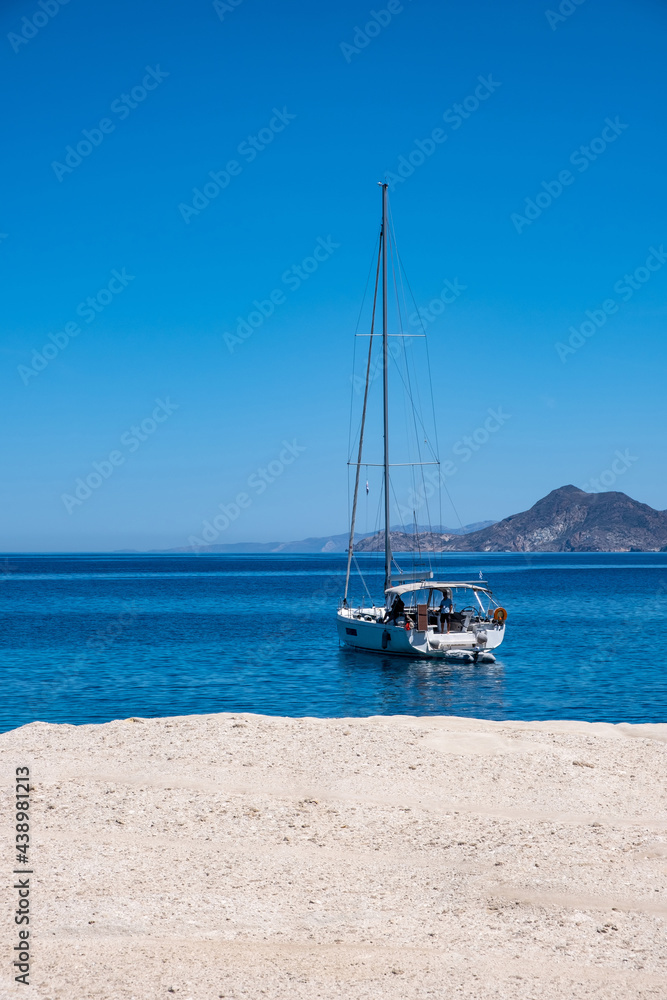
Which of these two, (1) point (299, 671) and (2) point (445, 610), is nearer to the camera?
(1) point (299, 671)

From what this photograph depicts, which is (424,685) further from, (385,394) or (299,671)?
(385,394)

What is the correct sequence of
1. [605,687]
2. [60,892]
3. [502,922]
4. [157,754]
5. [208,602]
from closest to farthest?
[502,922], [60,892], [157,754], [605,687], [208,602]

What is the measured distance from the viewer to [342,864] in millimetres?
9016

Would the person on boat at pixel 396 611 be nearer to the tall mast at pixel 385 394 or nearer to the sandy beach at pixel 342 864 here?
the tall mast at pixel 385 394

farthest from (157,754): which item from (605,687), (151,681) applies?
(605,687)

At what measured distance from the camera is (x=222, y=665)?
36.2 meters

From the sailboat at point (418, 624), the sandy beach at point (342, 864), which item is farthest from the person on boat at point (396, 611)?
the sandy beach at point (342, 864)

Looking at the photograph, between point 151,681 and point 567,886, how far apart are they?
82.7ft

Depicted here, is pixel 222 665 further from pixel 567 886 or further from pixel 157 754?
pixel 567 886

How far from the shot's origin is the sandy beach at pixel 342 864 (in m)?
6.73

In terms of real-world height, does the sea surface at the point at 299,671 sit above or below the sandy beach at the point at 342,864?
below

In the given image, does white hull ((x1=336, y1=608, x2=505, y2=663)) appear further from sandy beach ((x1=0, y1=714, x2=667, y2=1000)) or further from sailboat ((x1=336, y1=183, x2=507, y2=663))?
sandy beach ((x1=0, y1=714, x2=667, y2=1000))

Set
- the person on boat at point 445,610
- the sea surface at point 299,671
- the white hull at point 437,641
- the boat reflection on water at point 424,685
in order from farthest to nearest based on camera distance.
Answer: the person on boat at point 445,610 < the white hull at point 437,641 < the boat reflection on water at point 424,685 < the sea surface at point 299,671

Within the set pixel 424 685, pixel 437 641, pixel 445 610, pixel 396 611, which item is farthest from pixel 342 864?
pixel 445 610
